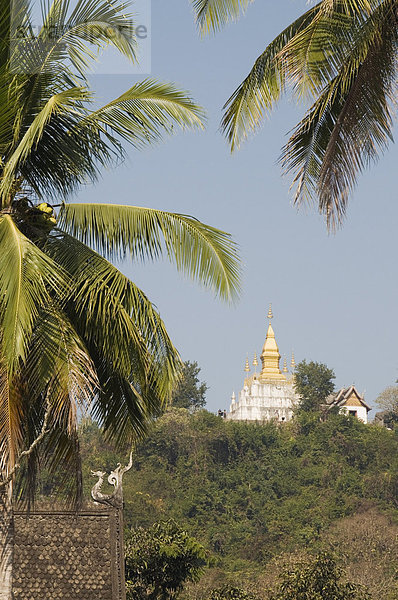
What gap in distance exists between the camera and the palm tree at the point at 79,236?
6.80 metres

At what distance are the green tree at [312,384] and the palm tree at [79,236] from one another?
58.9 m

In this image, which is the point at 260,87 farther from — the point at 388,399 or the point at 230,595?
the point at 388,399

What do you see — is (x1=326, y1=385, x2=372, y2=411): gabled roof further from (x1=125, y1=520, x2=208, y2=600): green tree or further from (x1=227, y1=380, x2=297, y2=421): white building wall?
(x1=125, y1=520, x2=208, y2=600): green tree

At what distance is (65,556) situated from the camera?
39.5ft

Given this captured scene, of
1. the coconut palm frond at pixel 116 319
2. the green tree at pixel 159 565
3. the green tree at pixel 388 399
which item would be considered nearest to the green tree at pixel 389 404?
the green tree at pixel 388 399

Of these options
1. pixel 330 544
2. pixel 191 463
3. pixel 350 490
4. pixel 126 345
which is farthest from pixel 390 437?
pixel 126 345

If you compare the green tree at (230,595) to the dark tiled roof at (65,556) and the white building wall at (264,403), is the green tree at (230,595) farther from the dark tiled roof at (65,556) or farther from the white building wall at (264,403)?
the white building wall at (264,403)

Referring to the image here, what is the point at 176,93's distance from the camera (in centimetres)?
739

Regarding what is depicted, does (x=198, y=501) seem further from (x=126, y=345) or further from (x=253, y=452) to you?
(x=126, y=345)

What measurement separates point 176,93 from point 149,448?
5333cm

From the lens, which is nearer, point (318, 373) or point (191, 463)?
point (191, 463)

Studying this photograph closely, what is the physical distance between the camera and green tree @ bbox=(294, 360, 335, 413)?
2598 inches

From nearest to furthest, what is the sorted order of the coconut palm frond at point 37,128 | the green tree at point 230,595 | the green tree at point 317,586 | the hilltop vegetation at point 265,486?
the coconut palm frond at point 37,128
the green tree at point 230,595
the green tree at point 317,586
the hilltop vegetation at point 265,486

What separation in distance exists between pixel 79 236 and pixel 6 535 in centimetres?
228
